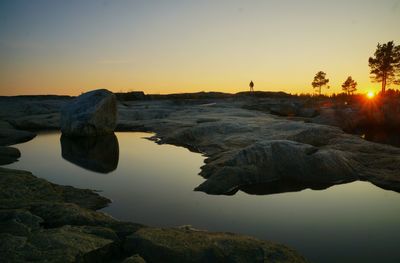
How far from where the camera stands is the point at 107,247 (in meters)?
3.99

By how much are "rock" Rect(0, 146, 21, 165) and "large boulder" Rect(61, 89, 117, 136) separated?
5.80 metres

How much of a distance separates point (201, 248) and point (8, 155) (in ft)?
33.9

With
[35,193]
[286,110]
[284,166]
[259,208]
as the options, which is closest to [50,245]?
[35,193]

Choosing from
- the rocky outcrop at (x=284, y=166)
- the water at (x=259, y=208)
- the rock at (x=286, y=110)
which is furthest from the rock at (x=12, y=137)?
the rock at (x=286, y=110)

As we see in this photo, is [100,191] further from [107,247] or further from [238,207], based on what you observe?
[107,247]

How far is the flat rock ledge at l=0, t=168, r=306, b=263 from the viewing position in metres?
3.60

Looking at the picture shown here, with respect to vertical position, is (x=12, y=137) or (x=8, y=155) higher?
(x=12, y=137)

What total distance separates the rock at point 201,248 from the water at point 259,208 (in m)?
1.04

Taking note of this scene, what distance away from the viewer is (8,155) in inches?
472

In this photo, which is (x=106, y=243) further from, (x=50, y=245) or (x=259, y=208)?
(x=259, y=208)

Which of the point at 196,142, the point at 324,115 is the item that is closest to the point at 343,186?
the point at 196,142

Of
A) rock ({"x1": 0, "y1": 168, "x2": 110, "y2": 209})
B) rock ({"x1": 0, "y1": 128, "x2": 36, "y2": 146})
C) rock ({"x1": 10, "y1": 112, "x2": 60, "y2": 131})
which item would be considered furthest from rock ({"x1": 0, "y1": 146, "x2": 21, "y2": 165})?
rock ({"x1": 10, "y1": 112, "x2": 60, "y2": 131})

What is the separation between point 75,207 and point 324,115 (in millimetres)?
22922

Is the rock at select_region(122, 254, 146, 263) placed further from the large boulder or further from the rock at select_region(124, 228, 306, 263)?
the large boulder
